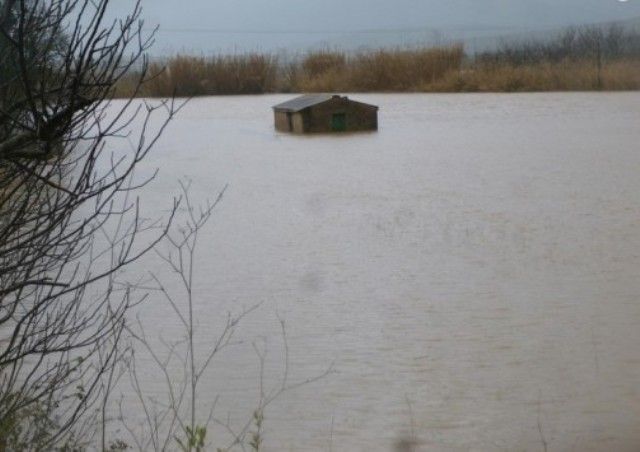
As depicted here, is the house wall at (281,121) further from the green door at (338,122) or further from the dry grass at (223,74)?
the dry grass at (223,74)

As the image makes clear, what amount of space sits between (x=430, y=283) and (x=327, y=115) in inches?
253

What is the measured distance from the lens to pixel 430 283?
6.39 m

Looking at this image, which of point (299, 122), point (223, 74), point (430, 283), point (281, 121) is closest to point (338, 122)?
point (299, 122)

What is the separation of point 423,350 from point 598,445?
48.6 inches

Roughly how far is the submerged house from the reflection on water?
145 mm

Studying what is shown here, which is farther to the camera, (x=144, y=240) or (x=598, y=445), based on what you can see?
(x=144, y=240)

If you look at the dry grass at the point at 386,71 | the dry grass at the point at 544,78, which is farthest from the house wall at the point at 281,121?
the dry grass at the point at 544,78

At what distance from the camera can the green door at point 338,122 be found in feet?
41.7

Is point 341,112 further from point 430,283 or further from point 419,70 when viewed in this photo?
point 430,283

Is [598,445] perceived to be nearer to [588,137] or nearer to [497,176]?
[497,176]

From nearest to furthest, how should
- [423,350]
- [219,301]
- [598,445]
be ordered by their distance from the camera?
[598,445], [423,350], [219,301]

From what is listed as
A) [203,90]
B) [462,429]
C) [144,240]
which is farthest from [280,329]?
[203,90]

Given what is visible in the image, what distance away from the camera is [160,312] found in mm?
5602

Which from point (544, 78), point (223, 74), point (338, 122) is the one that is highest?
point (223, 74)
